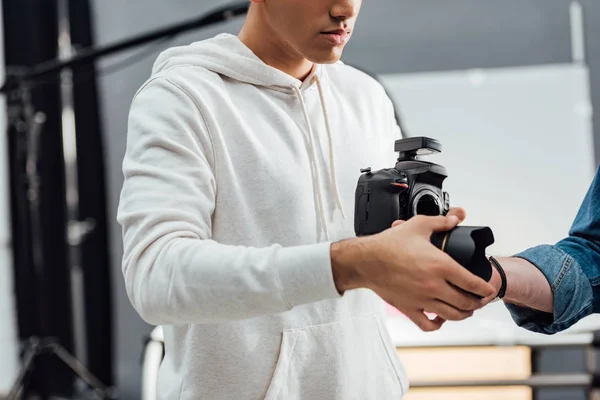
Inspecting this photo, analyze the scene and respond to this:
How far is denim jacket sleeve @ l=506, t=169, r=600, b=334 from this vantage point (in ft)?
3.49

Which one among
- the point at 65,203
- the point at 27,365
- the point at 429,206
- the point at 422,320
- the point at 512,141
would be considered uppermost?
the point at 512,141

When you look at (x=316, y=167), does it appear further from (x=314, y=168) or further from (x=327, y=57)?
(x=327, y=57)

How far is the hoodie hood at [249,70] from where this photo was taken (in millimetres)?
941

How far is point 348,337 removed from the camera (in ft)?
3.03

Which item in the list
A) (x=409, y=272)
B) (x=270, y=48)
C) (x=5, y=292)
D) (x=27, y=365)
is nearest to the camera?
(x=409, y=272)

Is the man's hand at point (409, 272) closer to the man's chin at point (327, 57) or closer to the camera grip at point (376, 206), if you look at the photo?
the camera grip at point (376, 206)

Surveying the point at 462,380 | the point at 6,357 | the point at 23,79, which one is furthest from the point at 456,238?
the point at 6,357

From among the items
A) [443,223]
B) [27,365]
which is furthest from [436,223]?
[27,365]

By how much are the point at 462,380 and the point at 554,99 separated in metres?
1.04

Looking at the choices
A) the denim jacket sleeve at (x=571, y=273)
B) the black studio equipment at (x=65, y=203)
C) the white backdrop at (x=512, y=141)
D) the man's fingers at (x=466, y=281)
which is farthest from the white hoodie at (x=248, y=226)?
the black studio equipment at (x=65, y=203)

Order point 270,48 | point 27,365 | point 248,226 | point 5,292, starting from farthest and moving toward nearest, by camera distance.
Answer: point 5,292 → point 27,365 → point 270,48 → point 248,226

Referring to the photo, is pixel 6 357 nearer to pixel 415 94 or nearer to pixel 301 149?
pixel 415 94

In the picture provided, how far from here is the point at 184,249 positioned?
743mm

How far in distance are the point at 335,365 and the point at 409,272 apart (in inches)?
9.7
